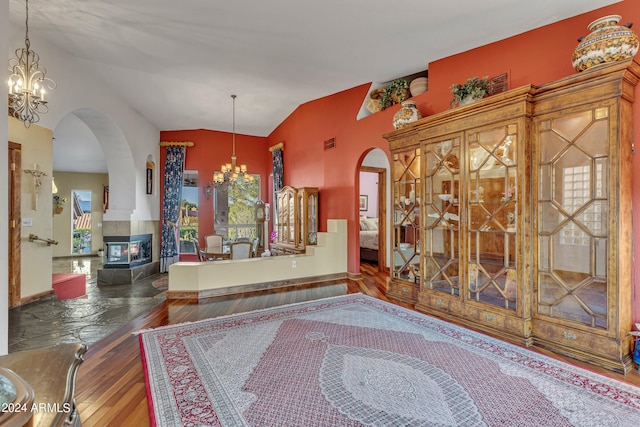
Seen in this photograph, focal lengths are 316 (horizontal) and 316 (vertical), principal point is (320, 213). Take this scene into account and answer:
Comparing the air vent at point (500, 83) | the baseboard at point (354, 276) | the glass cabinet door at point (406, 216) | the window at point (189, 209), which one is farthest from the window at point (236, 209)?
the air vent at point (500, 83)

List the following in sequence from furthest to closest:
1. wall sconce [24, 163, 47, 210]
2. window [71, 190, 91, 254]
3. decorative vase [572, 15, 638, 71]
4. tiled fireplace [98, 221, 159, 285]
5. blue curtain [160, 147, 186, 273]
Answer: window [71, 190, 91, 254] < blue curtain [160, 147, 186, 273] < tiled fireplace [98, 221, 159, 285] < wall sconce [24, 163, 47, 210] < decorative vase [572, 15, 638, 71]

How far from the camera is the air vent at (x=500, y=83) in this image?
11.3ft

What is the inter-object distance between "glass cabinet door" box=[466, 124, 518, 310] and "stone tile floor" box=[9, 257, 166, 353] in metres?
3.83

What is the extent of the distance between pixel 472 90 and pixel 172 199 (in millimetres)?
6929

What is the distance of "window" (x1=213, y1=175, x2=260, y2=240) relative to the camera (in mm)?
8258

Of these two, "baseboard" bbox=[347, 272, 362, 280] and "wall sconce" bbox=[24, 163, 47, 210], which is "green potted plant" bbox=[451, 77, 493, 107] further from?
"wall sconce" bbox=[24, 163, 47, 210]

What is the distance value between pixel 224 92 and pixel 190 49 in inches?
63.6

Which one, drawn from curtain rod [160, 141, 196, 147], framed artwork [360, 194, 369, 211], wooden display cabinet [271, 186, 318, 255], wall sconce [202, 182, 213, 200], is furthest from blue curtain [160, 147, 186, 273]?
framed artwork [360, 194, 369, 211]

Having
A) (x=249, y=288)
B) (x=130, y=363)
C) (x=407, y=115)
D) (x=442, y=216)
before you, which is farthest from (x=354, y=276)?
(x=130, y=363)

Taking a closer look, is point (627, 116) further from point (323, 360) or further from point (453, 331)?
point (323, 360)

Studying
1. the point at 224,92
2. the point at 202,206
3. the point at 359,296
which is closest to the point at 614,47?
the point at 359,296

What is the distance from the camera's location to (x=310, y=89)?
5.59 metres

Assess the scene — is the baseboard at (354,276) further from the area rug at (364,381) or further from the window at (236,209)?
the window at (236,209)

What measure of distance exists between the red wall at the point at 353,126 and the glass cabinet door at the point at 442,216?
0.86 m
